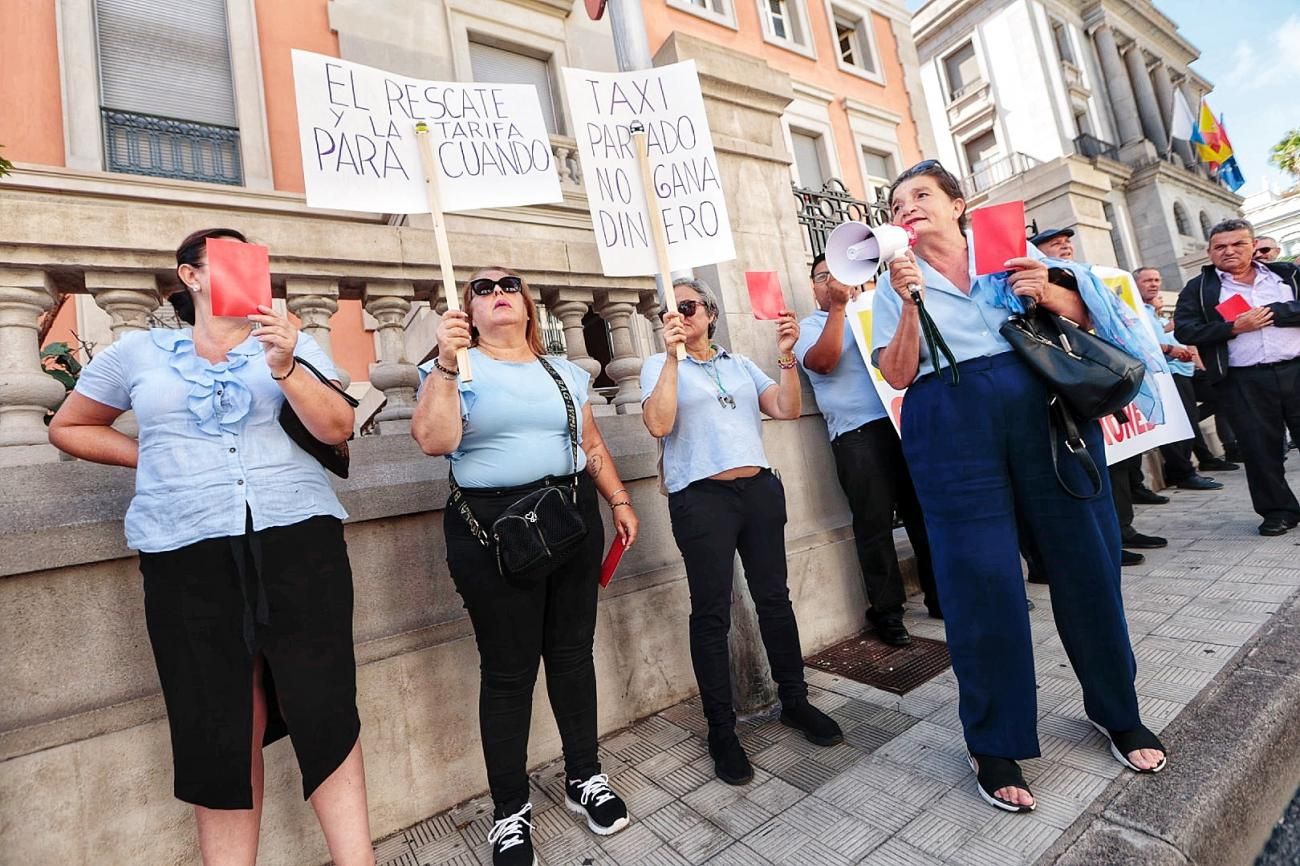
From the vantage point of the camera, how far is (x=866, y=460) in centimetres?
347

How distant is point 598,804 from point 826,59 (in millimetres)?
18756

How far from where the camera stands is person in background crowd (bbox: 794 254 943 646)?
11.4 feet

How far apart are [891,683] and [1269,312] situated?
12.7 ft

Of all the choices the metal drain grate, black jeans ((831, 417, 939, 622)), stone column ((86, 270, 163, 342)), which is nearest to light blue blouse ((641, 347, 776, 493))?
black jeans ((831, 417, 939, 622))

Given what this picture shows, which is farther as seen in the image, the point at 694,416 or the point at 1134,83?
the point at 1134,83

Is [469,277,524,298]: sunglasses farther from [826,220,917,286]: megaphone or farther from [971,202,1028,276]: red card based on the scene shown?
[971,202,1028,276]: red card

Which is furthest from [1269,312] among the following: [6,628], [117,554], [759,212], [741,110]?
[6,628]

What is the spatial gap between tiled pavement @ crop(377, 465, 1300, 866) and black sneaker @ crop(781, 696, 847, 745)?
1.5 inches

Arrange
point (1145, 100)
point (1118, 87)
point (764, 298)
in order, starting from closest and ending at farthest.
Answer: point (764, 298) → point (1118, 87) → point (1145, 100)

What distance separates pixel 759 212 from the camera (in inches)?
155

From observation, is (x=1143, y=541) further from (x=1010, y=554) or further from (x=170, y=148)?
(x=170, y=148)

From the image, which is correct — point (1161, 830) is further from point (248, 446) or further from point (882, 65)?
point (882, 65)

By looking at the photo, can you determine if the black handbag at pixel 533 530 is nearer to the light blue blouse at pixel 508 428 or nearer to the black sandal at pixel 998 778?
the light blue blouse at pixel 508 428

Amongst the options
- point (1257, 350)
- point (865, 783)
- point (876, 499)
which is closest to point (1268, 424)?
point (1257, 350)
